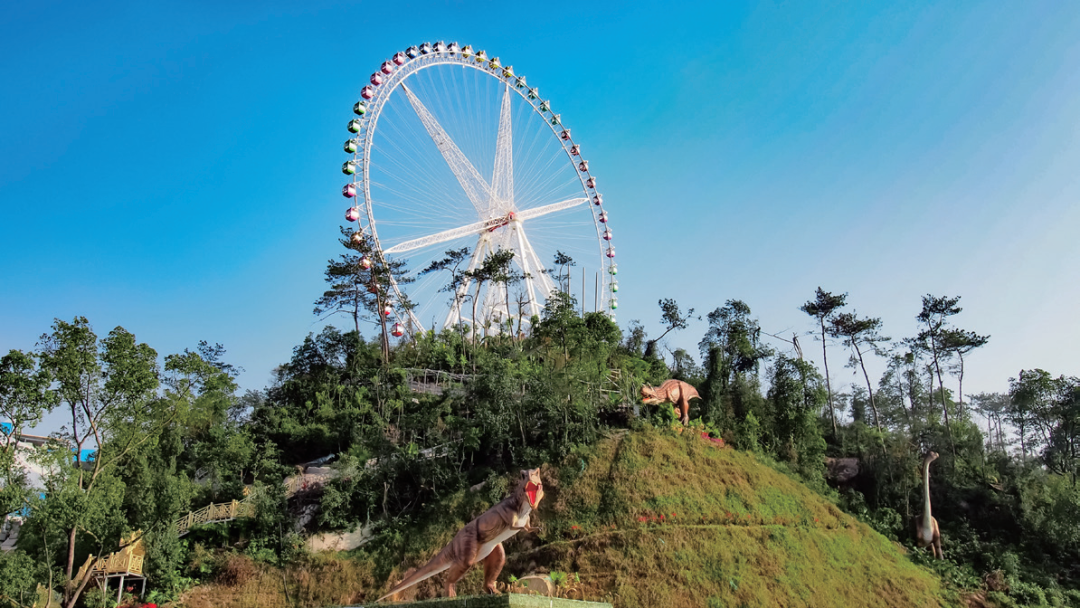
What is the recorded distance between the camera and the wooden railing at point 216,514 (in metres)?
23.6

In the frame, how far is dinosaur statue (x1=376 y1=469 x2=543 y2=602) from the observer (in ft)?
41.4

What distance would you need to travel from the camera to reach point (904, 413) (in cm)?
3550

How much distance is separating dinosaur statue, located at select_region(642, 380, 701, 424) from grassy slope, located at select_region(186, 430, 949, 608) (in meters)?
2.25

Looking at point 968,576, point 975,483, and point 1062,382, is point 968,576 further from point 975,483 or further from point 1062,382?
point 1062,382

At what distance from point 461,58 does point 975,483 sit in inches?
1098

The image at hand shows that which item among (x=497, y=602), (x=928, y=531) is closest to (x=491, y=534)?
(x=497, y=602)

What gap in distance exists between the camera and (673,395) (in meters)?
28.5

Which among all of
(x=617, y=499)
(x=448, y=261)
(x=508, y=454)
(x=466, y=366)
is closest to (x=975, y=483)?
(x=617, y=499)

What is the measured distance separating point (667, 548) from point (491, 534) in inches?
354

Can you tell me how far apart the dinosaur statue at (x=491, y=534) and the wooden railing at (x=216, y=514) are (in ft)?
41.2

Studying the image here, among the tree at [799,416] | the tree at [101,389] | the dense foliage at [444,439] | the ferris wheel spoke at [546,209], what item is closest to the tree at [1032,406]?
the dense foliage at [444,439]

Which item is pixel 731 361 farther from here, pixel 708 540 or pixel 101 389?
pixel 101 389

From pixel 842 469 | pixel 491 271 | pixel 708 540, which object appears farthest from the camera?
pixel 491 271

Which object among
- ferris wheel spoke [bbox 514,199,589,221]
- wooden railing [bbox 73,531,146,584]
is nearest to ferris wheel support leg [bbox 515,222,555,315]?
ferris wheel spoke [bbox 514,199,589,221]
